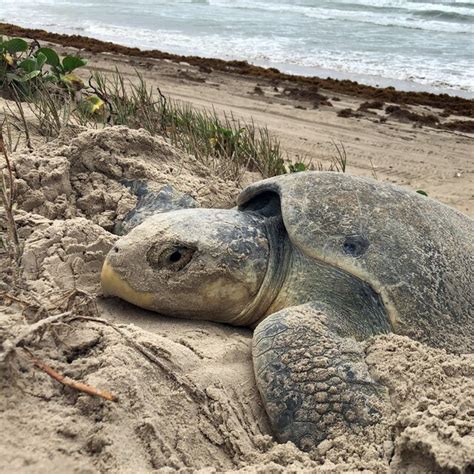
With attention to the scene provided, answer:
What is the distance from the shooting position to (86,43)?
11.6m

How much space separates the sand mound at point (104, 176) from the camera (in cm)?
267

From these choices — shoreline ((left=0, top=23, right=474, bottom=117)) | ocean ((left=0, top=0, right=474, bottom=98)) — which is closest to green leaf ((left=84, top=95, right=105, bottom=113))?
shoreline ((left=0, top=23, right=474, bottom=117))

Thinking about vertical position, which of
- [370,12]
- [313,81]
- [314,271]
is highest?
[370,12]

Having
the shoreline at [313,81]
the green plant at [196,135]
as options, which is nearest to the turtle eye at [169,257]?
the green plant at [196,135]

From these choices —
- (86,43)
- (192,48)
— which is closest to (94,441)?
A: (86,43)

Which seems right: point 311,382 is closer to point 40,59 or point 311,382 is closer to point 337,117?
point 40,59

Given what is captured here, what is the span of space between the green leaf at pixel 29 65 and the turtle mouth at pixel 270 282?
313 centimetres

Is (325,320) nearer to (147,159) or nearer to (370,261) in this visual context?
(370,261)

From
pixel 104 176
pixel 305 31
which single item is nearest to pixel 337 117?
pixel 104 176

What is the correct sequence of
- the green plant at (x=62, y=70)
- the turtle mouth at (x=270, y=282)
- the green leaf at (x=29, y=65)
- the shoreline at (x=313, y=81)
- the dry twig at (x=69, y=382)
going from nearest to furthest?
1. the dry twig at (x=69, y=382)
2. the turtle mouth at (x=270, y=282)
3. the green leaf at (x=29, y=65)
4. the green plant at (x=62, y=70)
5. the shoreline at (x=313, y=81)

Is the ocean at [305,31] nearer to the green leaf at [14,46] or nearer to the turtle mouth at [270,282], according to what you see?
the green leaf at [14,46]

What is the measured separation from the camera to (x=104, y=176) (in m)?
2.98

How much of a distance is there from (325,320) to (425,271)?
449mm

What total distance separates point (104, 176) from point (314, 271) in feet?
4.52
